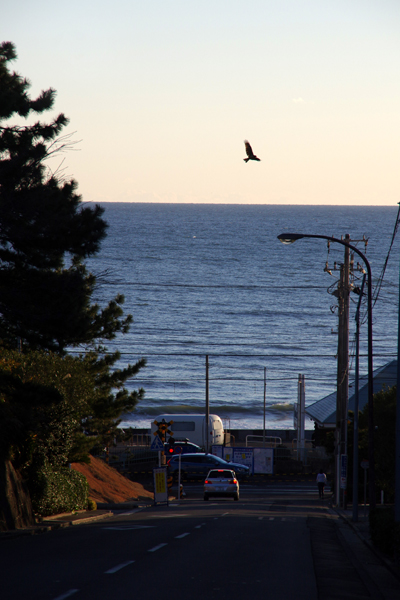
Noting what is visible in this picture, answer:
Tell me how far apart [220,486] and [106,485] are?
215 inches

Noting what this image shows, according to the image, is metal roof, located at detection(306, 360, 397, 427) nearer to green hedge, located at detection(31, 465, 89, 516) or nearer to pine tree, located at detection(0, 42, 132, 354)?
green hedge, located at detection(31, 465, 89, 516)

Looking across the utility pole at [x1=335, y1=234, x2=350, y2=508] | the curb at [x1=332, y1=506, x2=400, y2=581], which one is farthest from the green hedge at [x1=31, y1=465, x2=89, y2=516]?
the utility pole at [x1=335, y1=234, x2=350, y2=508]

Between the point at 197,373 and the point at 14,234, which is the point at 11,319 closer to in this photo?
the point at 14,234

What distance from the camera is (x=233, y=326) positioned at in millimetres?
94125

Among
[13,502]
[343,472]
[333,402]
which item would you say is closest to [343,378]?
[343,472]

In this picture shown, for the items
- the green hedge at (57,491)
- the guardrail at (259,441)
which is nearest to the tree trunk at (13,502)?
the green hedge at (57,491)

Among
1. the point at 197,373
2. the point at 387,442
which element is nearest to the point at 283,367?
the point at 197,373

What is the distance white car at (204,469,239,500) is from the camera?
105ft

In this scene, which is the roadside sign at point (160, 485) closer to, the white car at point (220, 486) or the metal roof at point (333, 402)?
the white car at point (220, 486)

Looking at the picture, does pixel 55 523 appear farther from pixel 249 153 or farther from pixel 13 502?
pixel 249 153

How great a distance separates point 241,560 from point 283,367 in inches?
2825

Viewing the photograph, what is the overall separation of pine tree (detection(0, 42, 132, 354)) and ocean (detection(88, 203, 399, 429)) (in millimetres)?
32865

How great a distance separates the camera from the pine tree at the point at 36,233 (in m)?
14.7

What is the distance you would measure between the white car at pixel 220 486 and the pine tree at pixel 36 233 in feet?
60.8
